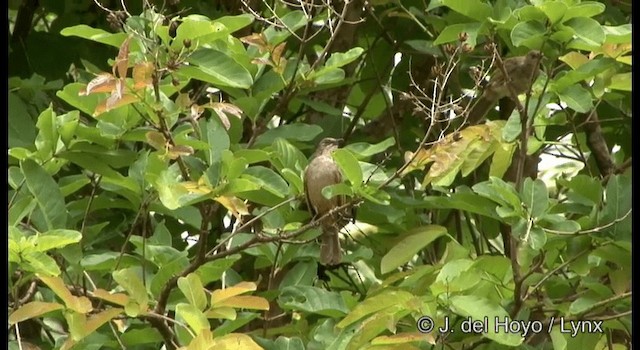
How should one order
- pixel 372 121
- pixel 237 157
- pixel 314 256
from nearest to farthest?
pixel 237 157 → pixel 314 256 → pixel 372 121

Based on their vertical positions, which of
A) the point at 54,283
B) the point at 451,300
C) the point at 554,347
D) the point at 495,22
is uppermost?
the point at 495,22

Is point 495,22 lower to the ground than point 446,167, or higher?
higher

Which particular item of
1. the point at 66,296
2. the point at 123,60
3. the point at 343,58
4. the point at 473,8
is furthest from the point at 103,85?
the point at 473,8

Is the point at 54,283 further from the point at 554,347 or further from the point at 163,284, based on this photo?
the point at 554,347

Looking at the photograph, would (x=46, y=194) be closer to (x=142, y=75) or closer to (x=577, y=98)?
(x=142, y=75)

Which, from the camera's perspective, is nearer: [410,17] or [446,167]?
[446,167]

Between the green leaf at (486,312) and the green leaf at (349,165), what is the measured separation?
37cm

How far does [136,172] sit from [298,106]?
94 cm

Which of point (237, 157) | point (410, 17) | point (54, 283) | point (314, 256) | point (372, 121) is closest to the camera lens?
point (54, 283)

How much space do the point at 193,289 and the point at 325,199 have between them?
0.53 meters

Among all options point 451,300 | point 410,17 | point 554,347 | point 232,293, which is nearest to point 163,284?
point 232,293

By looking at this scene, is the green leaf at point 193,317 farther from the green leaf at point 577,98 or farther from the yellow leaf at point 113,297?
the green leaf at point 577,98

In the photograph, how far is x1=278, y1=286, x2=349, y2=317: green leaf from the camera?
10.1 ft

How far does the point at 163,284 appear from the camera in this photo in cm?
302
